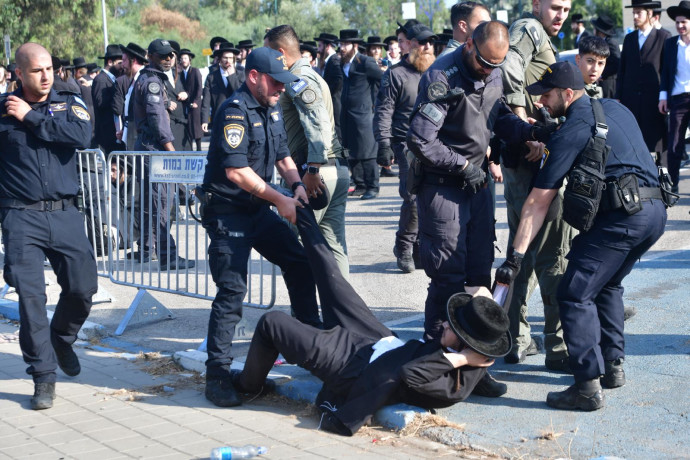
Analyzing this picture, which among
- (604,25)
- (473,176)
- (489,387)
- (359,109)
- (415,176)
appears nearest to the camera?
(489,387)

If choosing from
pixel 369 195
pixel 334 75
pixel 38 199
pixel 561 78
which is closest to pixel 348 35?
pixel 334 75

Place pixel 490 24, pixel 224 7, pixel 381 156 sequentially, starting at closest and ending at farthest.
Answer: pixel 490 24, pixel 381 156, pixel 224 7

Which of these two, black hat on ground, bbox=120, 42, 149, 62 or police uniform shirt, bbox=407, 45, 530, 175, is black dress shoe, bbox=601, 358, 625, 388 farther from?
black hat on ground, bbox=120, 42, 149, 62

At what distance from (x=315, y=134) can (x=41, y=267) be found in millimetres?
2058

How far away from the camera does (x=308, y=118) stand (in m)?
6.36

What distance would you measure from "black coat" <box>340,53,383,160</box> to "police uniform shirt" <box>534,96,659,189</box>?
27.1 feet

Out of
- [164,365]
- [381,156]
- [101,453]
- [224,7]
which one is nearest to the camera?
[101,453]

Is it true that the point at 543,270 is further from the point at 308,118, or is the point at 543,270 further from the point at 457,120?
the point at 308,118

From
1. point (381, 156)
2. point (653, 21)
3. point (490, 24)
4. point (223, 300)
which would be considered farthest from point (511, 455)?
point (653, 21)

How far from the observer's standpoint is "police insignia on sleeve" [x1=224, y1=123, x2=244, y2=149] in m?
5.28

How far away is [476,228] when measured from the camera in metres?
5.28

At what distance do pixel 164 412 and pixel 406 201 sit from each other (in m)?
3.80

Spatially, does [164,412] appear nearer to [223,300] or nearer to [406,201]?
[223,300]

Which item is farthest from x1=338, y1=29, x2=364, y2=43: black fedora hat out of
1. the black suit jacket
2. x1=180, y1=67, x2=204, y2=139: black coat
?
x1=180, y1=67, x2=204, y2=139: black coat
